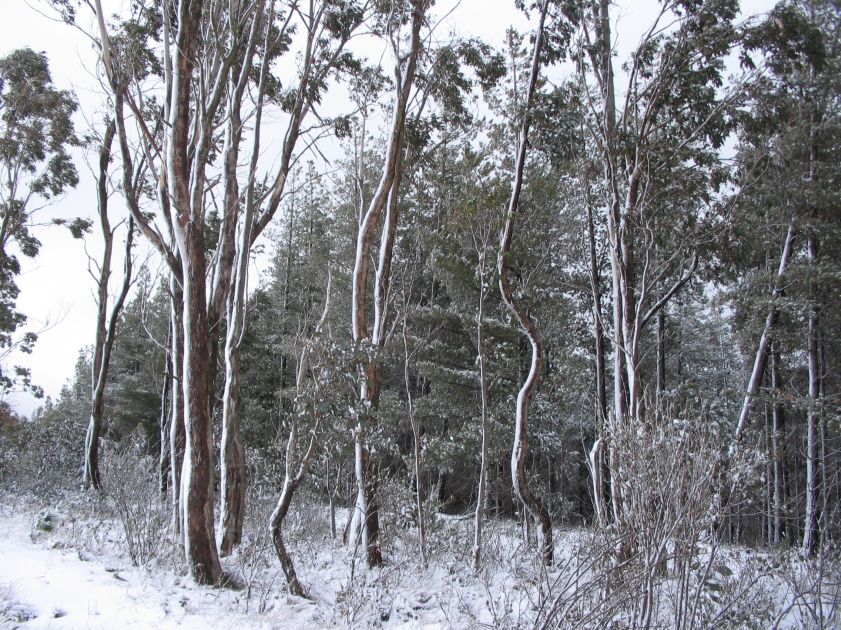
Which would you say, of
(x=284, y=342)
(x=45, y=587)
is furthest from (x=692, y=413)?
(x=284, y=342)

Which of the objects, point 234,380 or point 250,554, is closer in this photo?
point 250,554

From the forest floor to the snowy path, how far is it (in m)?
0.01

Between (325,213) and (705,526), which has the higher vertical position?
(325,213)

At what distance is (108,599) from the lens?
4.60 metres

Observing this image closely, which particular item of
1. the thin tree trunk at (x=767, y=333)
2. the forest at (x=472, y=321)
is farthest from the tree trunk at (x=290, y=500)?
the thin tree trunk at (x=767, y=333)

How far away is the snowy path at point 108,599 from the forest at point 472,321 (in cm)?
15

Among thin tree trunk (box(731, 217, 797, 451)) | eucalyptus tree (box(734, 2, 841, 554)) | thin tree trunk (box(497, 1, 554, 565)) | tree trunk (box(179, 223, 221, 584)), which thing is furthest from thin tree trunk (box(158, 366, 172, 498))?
thin tree trunk (box(731, 217, 797, 451))

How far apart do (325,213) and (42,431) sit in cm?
1161

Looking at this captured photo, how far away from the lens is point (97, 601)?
4477mm

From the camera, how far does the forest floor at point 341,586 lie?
394cm

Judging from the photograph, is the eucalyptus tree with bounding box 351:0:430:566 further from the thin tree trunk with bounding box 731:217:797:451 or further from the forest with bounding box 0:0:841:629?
the thin tree trunk with bounding box 731:217:797:451

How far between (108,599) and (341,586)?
1955 millimetres

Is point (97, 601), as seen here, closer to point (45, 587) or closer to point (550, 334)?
point (45, 587)

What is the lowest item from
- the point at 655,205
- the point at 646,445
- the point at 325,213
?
the point at 646,445
